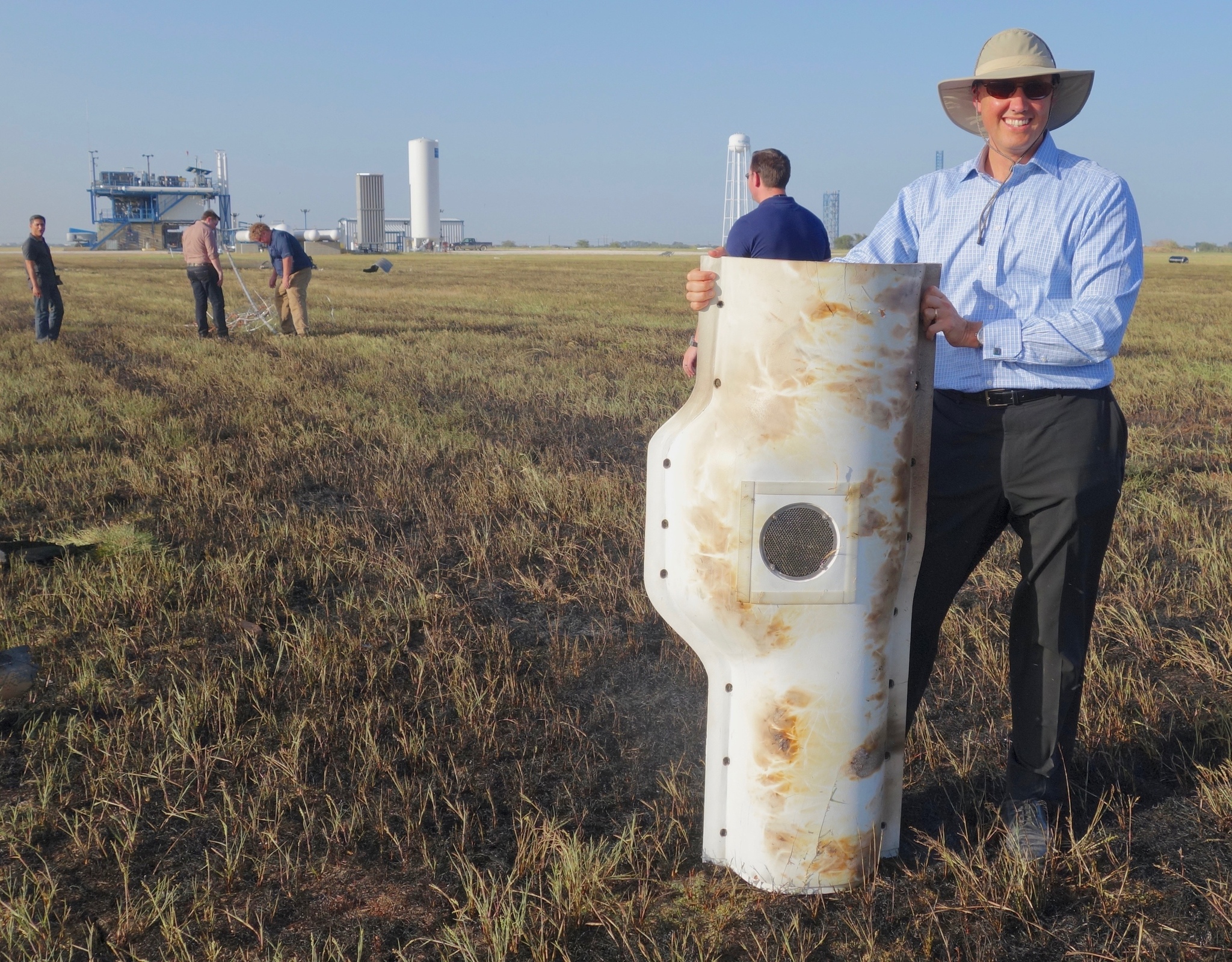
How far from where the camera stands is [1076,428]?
2436mm

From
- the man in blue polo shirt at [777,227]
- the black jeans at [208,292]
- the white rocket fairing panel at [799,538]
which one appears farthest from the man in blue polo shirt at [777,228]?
the black jeans at [208,292]

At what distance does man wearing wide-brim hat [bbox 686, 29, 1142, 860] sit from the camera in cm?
236

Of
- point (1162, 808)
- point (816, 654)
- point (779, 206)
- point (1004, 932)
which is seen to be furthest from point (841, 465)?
point (779, 206)

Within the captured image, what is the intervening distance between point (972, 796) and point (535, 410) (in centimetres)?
702

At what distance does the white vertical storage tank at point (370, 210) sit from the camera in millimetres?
138375

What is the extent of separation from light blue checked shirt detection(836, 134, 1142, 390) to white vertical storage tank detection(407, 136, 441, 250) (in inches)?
5947

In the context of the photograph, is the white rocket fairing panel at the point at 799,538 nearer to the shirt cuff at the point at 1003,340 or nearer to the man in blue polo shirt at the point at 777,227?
the shirt cuff at the point at 1003,340

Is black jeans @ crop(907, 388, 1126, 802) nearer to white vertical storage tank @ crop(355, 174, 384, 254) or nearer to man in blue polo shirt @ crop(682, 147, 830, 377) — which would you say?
man in blue polo shirt @ crop(682, 147, 830, 377)

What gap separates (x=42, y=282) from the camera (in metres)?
14.4

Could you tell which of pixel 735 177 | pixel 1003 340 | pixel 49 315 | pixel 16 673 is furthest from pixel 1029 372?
pixel 735 177

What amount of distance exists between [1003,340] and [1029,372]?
0.17 m

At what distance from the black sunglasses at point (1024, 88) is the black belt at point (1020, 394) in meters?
0.67

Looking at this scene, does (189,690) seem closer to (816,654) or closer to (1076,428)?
Result: (816,654)

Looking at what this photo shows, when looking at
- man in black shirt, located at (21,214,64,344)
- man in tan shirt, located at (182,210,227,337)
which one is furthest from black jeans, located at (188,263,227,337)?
man in black shirt, located at (21,214,64,344)
